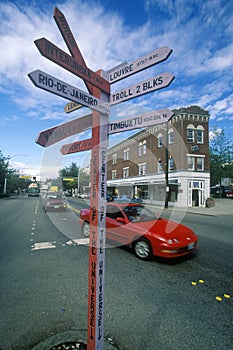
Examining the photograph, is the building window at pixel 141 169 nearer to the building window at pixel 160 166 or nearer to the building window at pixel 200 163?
the building window at pixel 160 166

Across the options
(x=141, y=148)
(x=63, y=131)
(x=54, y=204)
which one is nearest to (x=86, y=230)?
(x=63, y=131)

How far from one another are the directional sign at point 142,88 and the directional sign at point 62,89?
0.99 feet

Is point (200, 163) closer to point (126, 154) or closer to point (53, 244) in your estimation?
point (126, 154)

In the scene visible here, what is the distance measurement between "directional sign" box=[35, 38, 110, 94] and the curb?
9.07 feet

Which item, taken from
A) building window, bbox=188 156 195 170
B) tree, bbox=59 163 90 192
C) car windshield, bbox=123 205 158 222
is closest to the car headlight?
car windshield, bbox=123 205 158 222

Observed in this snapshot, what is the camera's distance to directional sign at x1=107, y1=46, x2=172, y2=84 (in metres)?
1.91

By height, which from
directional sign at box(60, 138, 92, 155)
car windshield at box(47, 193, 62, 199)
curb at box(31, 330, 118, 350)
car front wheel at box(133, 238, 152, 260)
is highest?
directional sign at box(60, 138, 92, 155)

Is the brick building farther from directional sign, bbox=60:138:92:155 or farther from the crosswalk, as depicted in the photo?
directional sign, bbox=60:138:92:155

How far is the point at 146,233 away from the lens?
5.18 metres

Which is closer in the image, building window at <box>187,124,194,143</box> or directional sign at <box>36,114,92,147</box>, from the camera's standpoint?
directional sign at <box>36,114,92,147</box>

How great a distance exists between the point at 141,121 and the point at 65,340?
2616mm

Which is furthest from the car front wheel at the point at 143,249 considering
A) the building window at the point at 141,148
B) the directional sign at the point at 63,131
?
the building window at the point at 141,148

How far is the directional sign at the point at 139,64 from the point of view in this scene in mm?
1915

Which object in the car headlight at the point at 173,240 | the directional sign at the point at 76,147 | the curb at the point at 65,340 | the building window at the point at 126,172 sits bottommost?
the curb at the point at 65,340
